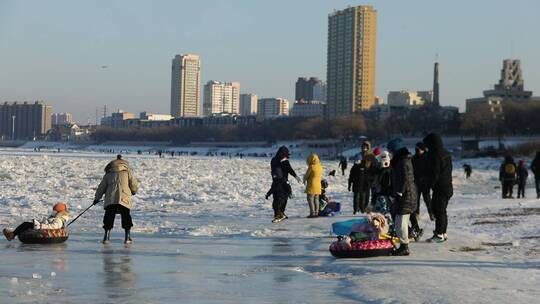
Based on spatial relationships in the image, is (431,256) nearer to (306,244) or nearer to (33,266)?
(306,244)

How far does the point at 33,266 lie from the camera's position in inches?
368

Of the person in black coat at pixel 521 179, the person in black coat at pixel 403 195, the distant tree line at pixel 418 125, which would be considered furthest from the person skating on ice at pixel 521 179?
the distant tree line at pixel 418 125

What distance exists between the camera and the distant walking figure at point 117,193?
12188mm

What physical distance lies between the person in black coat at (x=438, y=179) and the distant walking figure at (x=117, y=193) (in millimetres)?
4517

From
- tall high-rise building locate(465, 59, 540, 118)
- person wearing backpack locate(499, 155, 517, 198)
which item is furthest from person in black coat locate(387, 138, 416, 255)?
tall high-rise building locate(465, 59, 540, 118)

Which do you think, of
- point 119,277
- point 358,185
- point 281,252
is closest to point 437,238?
point 281,252

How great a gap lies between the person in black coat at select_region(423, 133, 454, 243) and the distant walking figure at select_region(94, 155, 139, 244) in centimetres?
452

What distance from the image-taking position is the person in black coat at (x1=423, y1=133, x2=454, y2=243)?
1212 cm

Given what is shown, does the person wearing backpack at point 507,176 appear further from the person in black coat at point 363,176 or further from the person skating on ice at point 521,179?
the person in black coat at point 363,176

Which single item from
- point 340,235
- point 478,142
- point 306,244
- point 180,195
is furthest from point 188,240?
point 478,142

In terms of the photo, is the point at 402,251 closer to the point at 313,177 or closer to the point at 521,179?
the point at 313,177

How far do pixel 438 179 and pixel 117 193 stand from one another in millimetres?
4838

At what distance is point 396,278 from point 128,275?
9.40ft

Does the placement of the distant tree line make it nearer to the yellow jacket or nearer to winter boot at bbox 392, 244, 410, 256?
the yellow jacket
